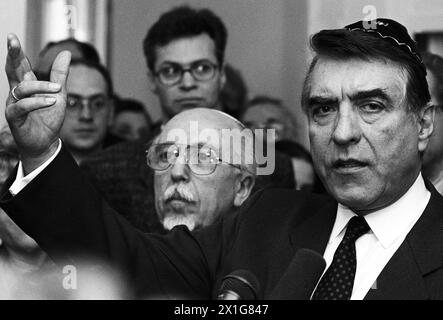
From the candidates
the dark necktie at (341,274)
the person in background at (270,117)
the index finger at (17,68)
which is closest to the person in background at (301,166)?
the person in background at (270,117)

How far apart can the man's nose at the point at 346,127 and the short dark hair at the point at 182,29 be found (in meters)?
1.32

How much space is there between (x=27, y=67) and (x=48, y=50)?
5.55 feet

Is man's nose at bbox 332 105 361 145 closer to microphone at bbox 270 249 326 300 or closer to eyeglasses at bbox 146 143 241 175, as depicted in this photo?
microphone at bbox 270 249 326 300

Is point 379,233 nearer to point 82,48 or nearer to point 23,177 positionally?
point 23,177

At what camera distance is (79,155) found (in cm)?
329

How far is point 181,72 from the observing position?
10.3ft

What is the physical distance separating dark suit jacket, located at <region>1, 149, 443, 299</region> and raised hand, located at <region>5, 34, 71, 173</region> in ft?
0.32

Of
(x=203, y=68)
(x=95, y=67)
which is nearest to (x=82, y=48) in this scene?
(x=95, y=67)

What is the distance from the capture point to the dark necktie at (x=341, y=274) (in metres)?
1.89

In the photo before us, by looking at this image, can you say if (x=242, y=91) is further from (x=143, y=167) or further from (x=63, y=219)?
(x=63, y=219)

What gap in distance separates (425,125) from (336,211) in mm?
303

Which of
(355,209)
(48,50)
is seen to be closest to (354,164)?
(355,209)

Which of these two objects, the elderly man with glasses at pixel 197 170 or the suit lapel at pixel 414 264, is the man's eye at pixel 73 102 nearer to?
the elderly man with glasses at pixel 197 170
